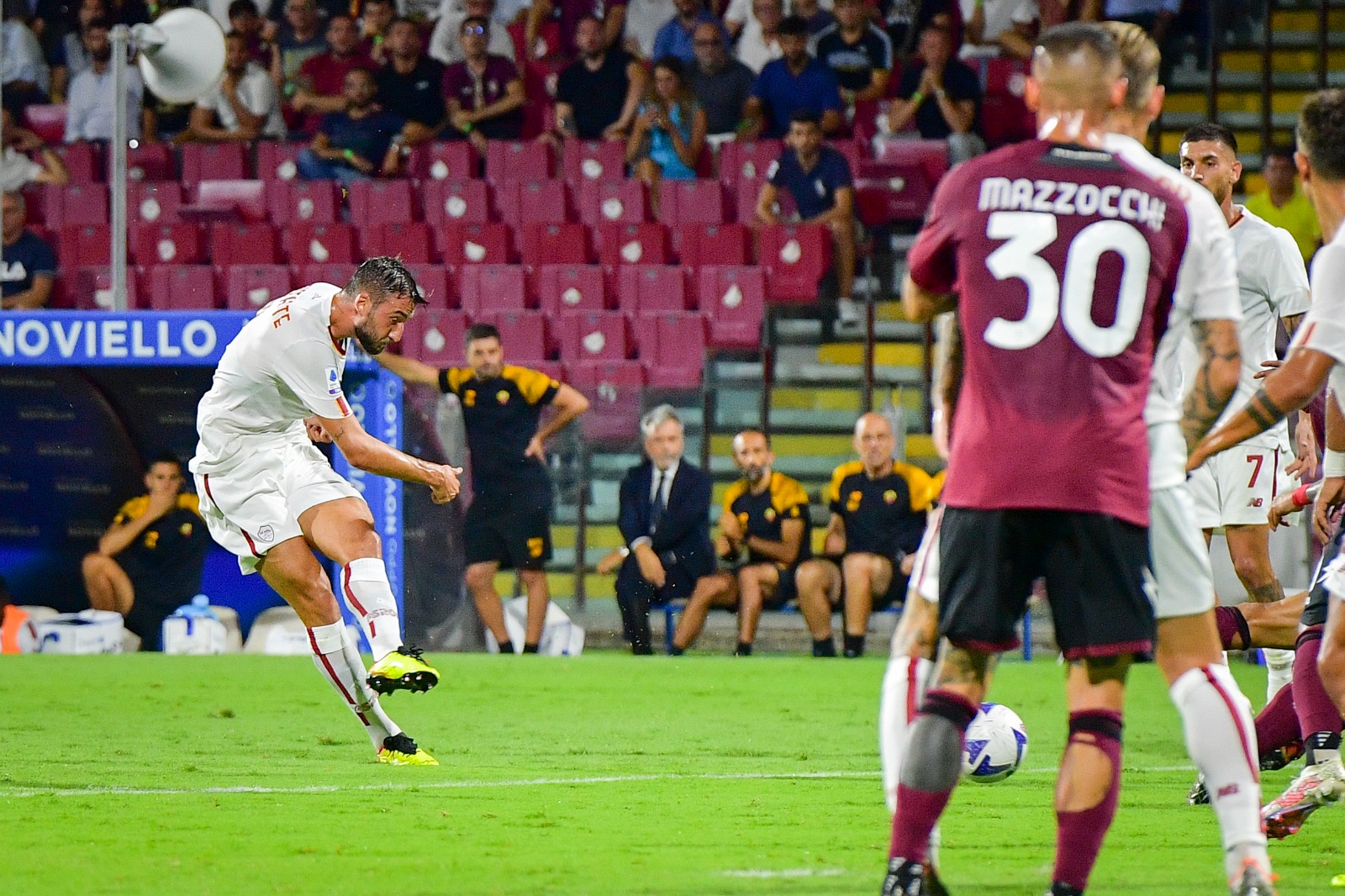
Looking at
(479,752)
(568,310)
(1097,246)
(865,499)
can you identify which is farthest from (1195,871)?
(568,310)

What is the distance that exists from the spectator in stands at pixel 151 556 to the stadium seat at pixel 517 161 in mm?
4844

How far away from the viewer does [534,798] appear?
569 centimetres

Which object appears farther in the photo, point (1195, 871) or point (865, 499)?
point (865, 499)

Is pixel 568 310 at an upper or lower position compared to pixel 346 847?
upper

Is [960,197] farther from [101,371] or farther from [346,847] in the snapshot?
[101,371]

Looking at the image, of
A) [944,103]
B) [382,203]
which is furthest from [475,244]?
[944,103]

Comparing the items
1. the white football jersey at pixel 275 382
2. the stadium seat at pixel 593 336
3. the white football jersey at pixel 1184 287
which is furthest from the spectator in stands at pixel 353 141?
the white football jersey at pixel 1184 287

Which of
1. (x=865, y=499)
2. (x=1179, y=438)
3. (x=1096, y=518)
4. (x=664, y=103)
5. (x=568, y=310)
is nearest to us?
(x=1096, y=518)

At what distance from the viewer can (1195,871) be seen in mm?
4508

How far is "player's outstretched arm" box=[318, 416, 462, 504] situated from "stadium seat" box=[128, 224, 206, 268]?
9.55 meters

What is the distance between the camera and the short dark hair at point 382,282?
21.2ft

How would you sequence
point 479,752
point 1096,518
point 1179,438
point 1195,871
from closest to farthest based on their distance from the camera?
1. point 1096,518
2. point 1179,438
3. point 1195,871
4. point 479,752

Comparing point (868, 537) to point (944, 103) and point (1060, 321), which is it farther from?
point (1060, 321)

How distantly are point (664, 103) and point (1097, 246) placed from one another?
11.9m
